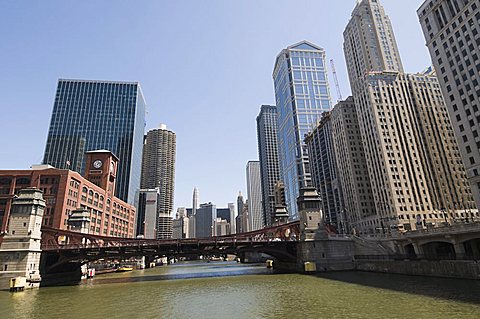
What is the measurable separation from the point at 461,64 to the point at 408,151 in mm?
46427

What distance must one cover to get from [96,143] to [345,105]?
143723 mm

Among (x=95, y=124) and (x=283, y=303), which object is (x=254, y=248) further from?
(x=95, y=124)

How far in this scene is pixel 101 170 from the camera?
A: 126125 millimetres

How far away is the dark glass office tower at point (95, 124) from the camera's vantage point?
177 m

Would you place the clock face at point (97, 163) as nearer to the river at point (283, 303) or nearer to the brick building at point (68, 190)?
the brick building at point (68, 190)

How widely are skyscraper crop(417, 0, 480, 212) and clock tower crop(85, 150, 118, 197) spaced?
122839 mm

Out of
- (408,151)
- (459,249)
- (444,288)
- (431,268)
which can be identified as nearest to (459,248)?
(459,249)

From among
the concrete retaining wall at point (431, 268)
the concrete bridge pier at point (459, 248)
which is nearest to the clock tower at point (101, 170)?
the concrete retaining wall at point (431, 268)

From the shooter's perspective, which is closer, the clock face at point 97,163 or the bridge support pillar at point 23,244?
the bridge support pillar at point 23,244

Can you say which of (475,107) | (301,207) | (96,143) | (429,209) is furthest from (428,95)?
(96,143)

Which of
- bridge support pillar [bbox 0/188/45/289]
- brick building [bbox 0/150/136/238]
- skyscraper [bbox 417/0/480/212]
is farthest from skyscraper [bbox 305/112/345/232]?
bridge support pillar [bbox 0/188/45/289]

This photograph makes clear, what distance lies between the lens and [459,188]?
389 ft

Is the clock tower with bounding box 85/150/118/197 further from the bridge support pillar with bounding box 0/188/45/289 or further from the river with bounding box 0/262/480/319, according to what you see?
the river with bounding box 0/262/480/319

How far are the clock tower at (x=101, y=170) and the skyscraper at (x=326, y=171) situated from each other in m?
106
